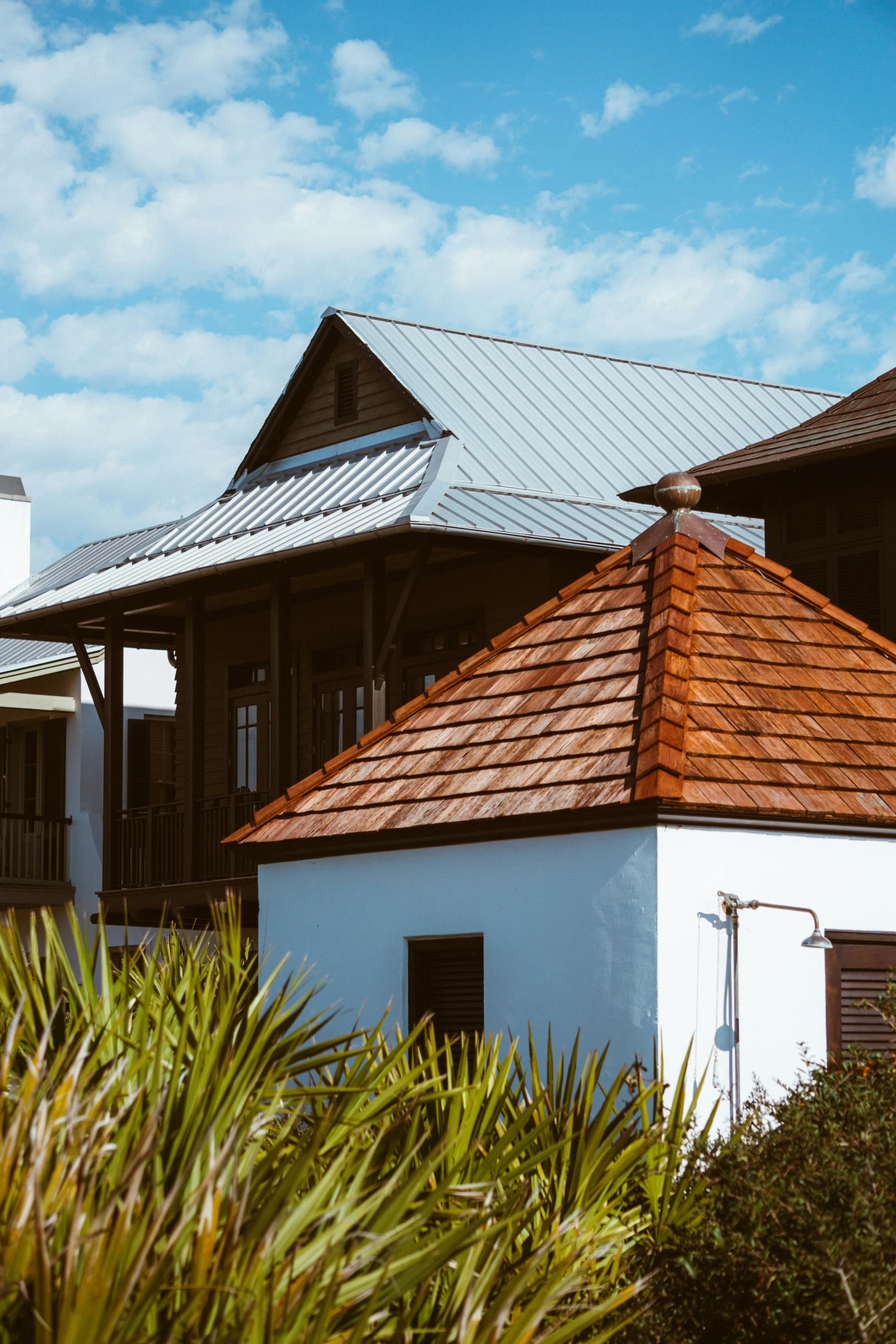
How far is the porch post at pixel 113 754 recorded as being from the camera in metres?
19.2

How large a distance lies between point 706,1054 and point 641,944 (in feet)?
2.31

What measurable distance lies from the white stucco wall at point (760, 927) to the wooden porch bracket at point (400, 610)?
5967 millimetres

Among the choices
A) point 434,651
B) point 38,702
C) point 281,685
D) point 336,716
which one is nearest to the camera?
point 281,685

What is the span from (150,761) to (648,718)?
1511cm

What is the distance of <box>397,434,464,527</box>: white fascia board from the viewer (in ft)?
52.5

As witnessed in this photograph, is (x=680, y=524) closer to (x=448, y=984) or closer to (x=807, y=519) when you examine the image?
(x=807, y=519)

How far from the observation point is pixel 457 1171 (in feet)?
20.2

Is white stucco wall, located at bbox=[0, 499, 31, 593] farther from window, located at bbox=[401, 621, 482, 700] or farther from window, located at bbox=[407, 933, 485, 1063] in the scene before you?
window, located at bbox=[407, 933, 485, 1063]

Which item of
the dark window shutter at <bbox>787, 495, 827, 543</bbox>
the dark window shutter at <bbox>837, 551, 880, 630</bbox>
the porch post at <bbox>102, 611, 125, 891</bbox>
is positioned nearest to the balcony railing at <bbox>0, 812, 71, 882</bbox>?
the porch post at <bbox>102, 611, 125, 891</bbox>

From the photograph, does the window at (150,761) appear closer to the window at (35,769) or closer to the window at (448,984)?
the window at (35,769)

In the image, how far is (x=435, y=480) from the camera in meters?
17.4

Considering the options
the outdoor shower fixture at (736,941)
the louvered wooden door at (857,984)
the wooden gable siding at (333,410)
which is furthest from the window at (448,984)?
the wooden gable siding at (333,410)

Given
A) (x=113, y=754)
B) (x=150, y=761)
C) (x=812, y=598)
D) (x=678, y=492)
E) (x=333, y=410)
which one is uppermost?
(x=333, y=410)

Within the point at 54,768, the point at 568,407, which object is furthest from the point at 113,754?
the point at 568,407
